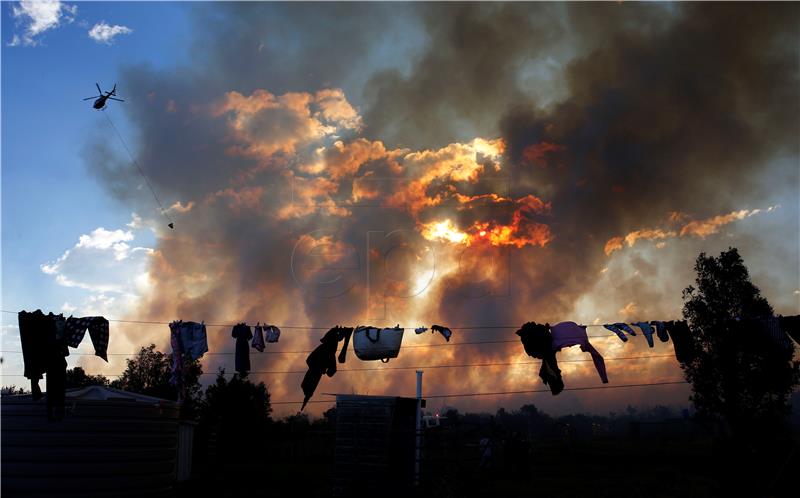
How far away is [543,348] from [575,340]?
1007 mm

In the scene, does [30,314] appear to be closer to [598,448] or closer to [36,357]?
[36,357]

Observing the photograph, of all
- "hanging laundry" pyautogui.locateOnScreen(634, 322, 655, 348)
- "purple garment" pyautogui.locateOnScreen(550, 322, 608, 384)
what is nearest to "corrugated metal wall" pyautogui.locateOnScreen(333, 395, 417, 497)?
"purple garment" pyautogui.locateOnScreen(550, 322, 608, 384)

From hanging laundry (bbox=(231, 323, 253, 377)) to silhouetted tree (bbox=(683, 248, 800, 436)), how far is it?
93.9 feet

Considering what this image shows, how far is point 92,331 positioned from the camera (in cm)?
1684

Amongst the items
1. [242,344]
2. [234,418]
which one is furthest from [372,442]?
[234,418]

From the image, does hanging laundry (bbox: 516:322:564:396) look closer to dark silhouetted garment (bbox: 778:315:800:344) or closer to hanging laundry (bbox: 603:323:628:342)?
hanging laundry (bbox: 603:323:628:342)

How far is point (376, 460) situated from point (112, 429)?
919cm

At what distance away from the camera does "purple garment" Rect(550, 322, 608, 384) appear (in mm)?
17875

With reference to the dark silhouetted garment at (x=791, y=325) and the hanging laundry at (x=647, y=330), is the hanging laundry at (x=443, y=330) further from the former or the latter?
the dark silhouetted garment at (x=791, y=325)

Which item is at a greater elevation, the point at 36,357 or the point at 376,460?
the point at 36,357

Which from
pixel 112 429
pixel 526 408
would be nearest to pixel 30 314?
pixel 112 429

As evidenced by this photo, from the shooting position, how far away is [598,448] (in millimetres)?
46875

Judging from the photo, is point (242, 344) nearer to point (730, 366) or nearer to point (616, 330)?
point (616, 330)

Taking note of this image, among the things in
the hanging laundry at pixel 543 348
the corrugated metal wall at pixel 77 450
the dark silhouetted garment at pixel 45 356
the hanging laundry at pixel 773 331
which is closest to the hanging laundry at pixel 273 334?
the corrugated metal wall at pixel 77 450
